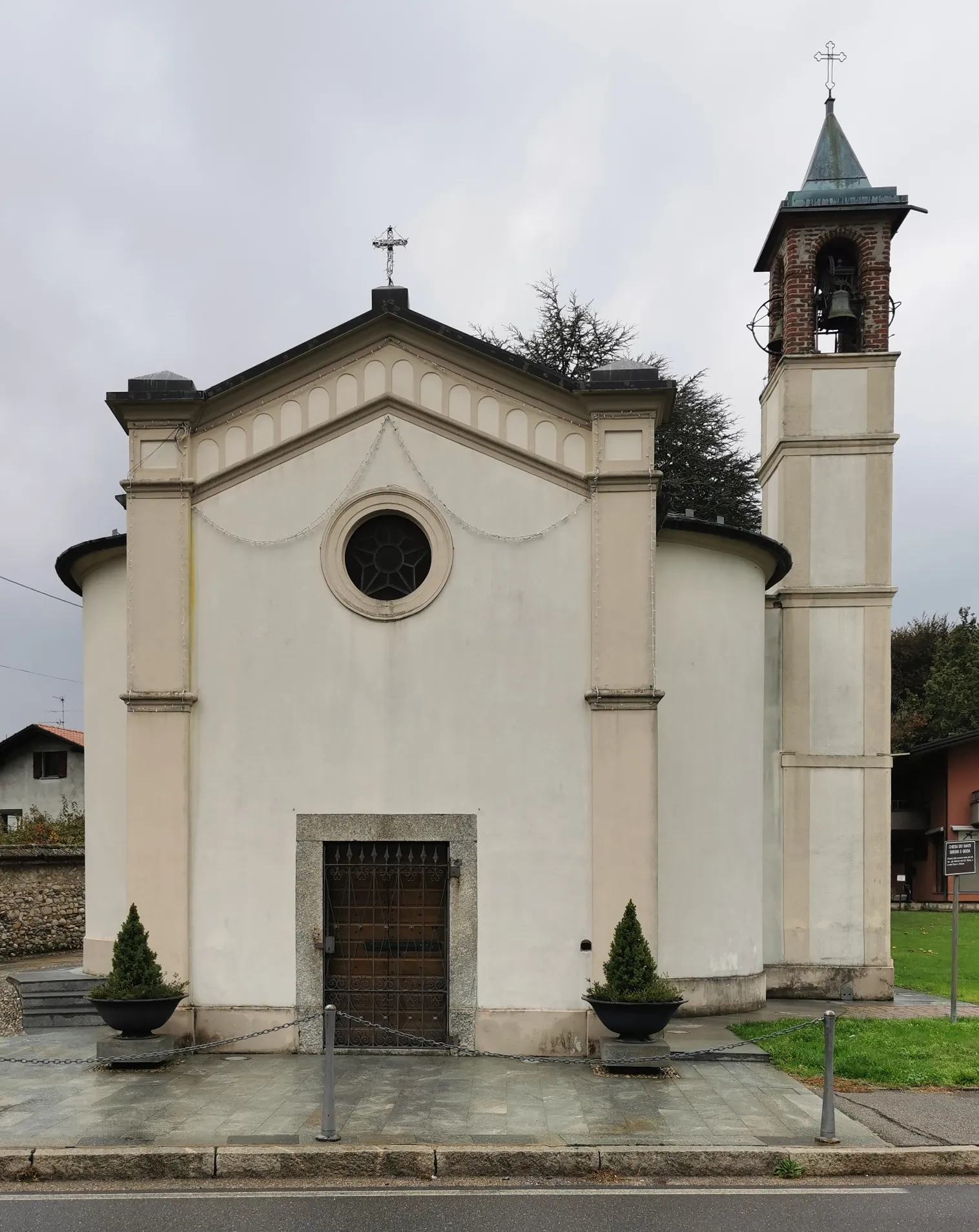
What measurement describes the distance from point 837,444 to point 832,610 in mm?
2258

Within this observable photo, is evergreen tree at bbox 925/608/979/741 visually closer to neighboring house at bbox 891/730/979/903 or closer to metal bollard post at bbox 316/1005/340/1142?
neighboring house at bbox 891/730/979/903

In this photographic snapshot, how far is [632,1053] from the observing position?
373 inches

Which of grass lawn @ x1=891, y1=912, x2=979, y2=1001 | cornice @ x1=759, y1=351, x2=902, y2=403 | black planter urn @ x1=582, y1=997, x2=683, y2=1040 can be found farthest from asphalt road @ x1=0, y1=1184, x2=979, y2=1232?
cornice @ x1=759, y1=351, x2=902, y2=403

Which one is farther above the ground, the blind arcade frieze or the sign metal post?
the blind arcade frieze

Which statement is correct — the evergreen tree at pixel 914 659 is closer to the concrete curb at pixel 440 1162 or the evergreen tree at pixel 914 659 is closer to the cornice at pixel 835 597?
the cornice at pixel 835 597

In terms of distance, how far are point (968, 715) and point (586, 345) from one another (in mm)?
21022

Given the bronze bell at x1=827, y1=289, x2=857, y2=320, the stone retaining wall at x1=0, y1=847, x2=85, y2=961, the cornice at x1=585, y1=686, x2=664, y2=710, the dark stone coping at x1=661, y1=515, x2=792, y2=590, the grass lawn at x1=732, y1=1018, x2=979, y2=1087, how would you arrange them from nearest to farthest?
the grass lawn at x1=732, y1=1018, x2=979, y2=1087
the cornice at x1=585, y1=686, x2=664, y2=710
the dark stone coping at x1=661, y1=515, x2=792, y2=590
the bronze bell at x1=827, y1=289, x2=857, y2=320
the stone retaining wall at x1=0, y1=847, x2=85, y2=961

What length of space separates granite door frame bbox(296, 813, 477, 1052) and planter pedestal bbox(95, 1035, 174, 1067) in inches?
50.5

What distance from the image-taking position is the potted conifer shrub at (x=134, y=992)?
9.74 m

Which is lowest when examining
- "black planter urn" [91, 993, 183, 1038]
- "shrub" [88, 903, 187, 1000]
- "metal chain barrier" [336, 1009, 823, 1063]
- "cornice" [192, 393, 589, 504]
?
"metal chain barrier" [336, 1009, 823, 1063]

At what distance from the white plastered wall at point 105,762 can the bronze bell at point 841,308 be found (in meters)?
10.2

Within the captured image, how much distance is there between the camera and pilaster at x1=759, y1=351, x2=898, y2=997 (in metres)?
13.6

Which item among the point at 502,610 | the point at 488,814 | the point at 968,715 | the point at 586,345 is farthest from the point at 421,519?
the point at 968,715

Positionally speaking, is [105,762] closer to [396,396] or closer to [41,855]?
[396,396]
